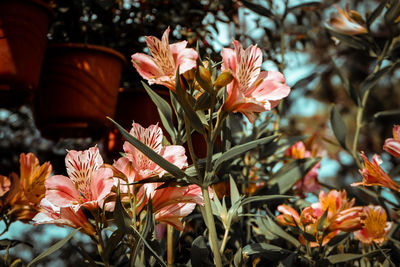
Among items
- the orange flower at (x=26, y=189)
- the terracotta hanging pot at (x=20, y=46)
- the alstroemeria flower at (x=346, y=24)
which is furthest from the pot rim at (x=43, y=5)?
the alstroemeria flower at (x=346, y=24)

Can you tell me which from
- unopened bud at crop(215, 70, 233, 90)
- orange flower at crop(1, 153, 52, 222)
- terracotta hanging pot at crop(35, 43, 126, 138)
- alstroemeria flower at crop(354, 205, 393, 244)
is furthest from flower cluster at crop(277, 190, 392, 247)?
terracotta hanging pot at crop(35, 43, 126, 138)

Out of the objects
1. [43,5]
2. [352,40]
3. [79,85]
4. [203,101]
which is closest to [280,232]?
[203,101]

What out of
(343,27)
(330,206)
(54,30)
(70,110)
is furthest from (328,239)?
(54,30)

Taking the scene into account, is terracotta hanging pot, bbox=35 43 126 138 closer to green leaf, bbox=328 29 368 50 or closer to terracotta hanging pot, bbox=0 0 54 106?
terracotta hanging pot, bbox=0 0 54 106

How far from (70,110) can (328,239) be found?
68 centimetres

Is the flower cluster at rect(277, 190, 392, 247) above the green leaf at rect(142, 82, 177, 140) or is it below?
below

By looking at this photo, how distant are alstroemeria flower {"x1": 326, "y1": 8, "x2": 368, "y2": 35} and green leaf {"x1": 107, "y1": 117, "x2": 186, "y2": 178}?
62cm

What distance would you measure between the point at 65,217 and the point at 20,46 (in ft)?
2.04

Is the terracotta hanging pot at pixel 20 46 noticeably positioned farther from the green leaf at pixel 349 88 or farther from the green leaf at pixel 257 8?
the green leaf at pixel 349 88

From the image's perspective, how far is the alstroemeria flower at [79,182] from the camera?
45cm

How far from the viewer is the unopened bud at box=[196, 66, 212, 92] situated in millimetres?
408

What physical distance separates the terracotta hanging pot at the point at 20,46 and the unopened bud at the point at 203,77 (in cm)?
65

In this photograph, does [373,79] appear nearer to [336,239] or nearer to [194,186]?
[336,239]

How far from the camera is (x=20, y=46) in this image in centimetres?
96
